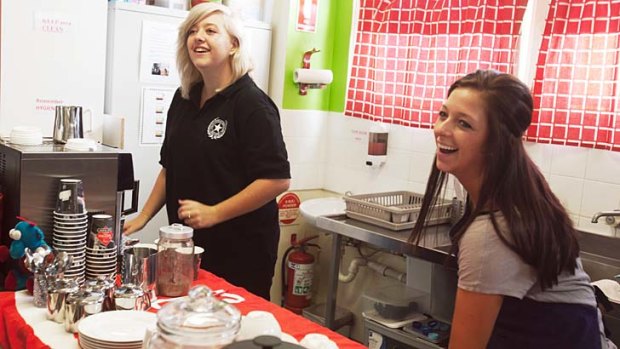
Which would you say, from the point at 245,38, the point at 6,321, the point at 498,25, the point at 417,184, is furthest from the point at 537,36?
the point at 6,321

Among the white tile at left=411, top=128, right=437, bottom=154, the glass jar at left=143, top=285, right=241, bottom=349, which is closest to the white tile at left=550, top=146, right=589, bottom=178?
the white tile at left=411, top=128, right=437, bottom=154

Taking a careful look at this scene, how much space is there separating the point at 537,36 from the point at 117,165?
2084mm

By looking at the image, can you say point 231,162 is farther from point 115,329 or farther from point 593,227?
point 593,227

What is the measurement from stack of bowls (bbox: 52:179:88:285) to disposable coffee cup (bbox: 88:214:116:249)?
20 mm

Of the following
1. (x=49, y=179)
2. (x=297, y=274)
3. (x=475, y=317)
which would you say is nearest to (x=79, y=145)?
(x=49, y=179)

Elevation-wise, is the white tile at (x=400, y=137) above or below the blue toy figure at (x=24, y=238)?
above

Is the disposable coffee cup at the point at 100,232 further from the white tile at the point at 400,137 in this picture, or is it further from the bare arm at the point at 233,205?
the white tile at the point at 400,137

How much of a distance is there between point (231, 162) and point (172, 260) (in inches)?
22.2

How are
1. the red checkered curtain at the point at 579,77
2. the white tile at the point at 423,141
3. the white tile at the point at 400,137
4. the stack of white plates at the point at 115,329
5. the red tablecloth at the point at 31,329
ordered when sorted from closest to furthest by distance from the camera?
the stack of white plates at the point at 115,329 < the red tablecloth at the point at 31,329 < the red checkered curtain at the point at 579,77 < the white tile at the point at 423,141 < the white tile at the point at 400,137

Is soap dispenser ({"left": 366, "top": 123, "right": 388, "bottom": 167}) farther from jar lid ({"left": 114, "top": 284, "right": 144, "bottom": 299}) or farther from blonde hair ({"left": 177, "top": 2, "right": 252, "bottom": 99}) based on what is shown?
jar lid ({"left": 114, "top": 284, "right": 144, "bottom": 299})

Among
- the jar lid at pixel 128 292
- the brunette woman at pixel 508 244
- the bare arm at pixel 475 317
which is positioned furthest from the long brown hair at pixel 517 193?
the jar lid at pixel 128 292

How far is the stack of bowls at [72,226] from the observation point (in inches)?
63.1

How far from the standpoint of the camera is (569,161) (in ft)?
9.40

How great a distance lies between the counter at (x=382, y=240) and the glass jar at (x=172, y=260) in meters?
1.05
